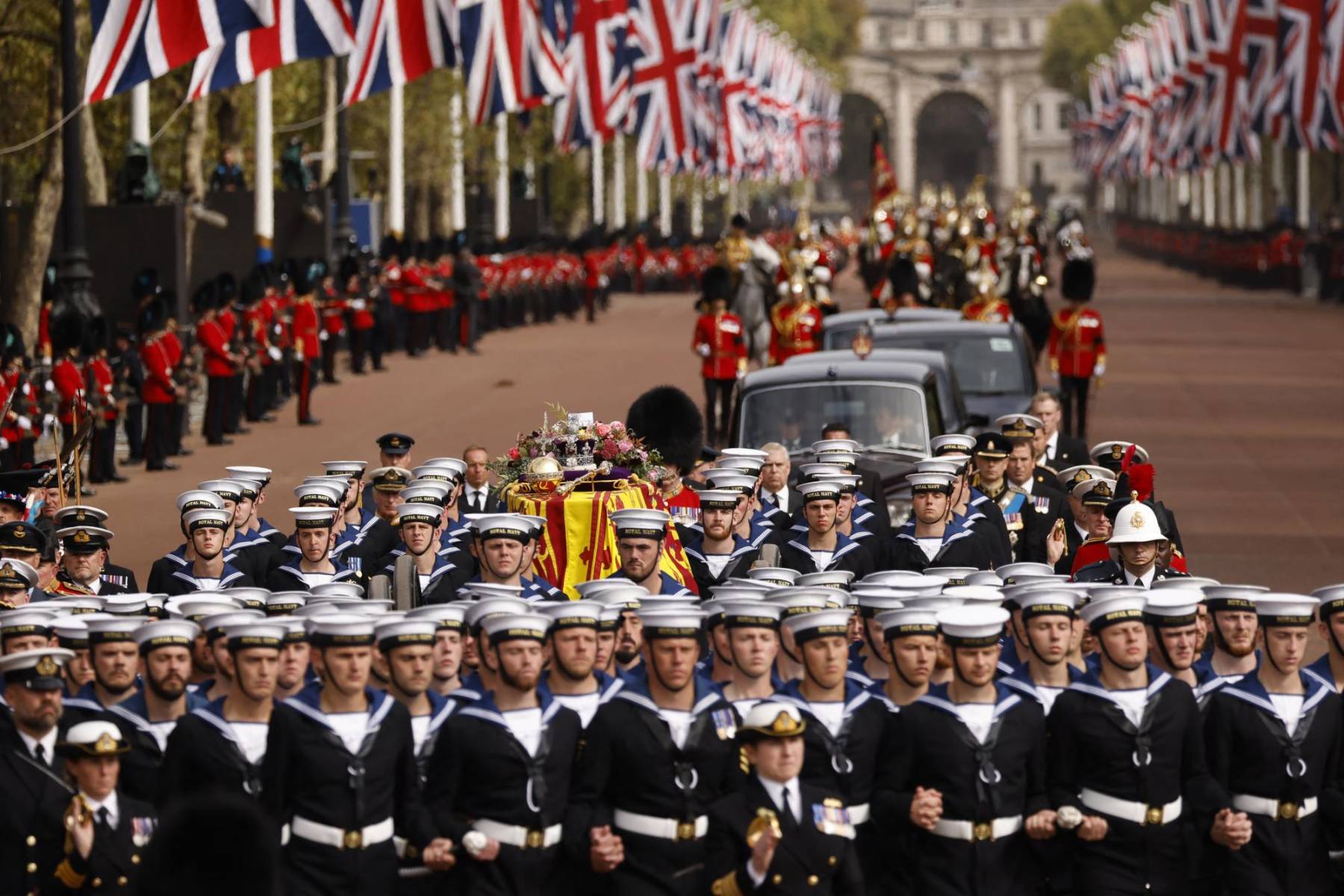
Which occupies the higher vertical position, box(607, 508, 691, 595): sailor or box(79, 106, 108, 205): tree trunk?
box(79, 106, 108, 205): tree trunk

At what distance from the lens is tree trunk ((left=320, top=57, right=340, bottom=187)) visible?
39.9 metres

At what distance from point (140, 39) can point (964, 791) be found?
1421cm

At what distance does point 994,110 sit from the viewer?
586ft

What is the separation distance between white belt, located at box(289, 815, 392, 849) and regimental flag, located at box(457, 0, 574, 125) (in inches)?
903

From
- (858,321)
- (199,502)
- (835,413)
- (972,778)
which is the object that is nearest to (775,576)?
(972,778)

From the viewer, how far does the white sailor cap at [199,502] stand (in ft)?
41.2

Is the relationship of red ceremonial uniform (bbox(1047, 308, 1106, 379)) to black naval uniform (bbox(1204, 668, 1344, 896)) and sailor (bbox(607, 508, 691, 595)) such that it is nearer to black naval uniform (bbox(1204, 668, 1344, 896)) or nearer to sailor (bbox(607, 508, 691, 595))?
sailor (bbox(607, 508, 691, 595))

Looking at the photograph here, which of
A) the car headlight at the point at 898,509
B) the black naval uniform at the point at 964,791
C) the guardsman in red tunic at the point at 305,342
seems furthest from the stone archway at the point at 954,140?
the black naval uniform at the point at 964,791

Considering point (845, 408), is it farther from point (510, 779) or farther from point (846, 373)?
point (510, 779)

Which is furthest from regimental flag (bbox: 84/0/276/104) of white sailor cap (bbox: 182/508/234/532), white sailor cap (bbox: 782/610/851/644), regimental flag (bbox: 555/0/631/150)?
regimental flag (bbox: 555/0/631/150)

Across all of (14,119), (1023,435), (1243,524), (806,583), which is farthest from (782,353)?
(806,583)

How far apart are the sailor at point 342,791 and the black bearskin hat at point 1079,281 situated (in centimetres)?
1856

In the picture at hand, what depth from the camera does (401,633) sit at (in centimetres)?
876

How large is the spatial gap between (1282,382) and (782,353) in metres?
11.2
